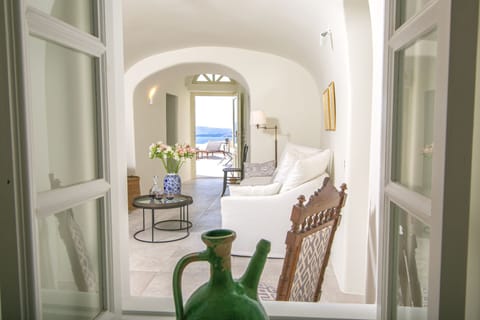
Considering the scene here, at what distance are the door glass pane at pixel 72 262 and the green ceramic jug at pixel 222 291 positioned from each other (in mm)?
336

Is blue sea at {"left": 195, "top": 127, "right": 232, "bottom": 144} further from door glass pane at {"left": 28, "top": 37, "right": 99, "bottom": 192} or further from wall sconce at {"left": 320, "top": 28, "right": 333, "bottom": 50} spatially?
door glass pane at {"left": 28, "top": 37, "right": 99, "bottom": 192}

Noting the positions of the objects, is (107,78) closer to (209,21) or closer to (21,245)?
(21,245)

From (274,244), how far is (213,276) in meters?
3.29

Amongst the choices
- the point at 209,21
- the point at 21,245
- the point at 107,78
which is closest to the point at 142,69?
the point at 209,21

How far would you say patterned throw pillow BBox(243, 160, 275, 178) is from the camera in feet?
19.1

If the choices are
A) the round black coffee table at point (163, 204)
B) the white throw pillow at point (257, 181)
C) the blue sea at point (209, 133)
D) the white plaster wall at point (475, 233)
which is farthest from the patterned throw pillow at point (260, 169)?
the blue sea at point (209, 133)

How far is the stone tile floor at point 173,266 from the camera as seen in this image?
3041 millimetres

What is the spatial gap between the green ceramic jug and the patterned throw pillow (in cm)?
507

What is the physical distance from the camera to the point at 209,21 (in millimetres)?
4395

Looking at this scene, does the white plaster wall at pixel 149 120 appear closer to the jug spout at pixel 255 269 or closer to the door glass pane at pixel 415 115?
the door glass pane at pixel 415 115

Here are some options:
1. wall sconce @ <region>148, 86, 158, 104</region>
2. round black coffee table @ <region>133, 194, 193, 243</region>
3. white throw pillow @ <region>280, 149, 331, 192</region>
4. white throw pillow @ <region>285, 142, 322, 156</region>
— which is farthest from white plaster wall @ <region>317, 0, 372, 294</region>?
wall sconce @ <region>148, 86, 158, 104</region>

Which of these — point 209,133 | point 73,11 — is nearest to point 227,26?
point 73,11

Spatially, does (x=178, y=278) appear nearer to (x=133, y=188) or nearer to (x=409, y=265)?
(x=409, y=265)

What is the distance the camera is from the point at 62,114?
0.92 meters
